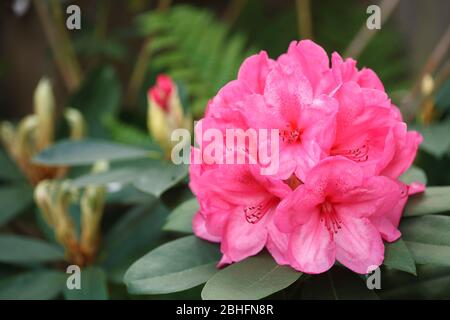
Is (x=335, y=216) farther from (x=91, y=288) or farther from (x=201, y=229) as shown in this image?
(x=91, y=288)

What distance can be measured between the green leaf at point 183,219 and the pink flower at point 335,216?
7.5 inches

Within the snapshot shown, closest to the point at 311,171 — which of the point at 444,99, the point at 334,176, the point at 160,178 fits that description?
the point at 334,176

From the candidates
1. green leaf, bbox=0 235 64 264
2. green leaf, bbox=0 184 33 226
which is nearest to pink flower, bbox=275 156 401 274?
green leaf, bbox=0 235 64 264

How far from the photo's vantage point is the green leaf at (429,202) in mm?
704

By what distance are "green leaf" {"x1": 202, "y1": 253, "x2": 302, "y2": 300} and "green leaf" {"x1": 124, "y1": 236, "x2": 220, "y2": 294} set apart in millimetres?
45

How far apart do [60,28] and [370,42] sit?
1.01 m

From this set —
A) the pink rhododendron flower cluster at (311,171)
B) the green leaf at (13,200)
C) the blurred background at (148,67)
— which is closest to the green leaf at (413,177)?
the blurred background at (148,67)

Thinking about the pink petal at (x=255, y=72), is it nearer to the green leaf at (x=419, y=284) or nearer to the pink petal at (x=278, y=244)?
the pink petal at (x=278, y=244)

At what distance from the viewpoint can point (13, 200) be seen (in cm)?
123

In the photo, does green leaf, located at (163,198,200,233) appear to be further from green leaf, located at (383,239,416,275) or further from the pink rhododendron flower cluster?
green leaf, located at (383,239,416,275)

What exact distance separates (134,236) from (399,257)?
2.04 feet

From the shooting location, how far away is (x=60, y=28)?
5.88 ft

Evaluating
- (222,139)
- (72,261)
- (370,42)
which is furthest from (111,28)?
(222,139)

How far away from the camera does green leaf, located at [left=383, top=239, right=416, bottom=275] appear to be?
0.61m
